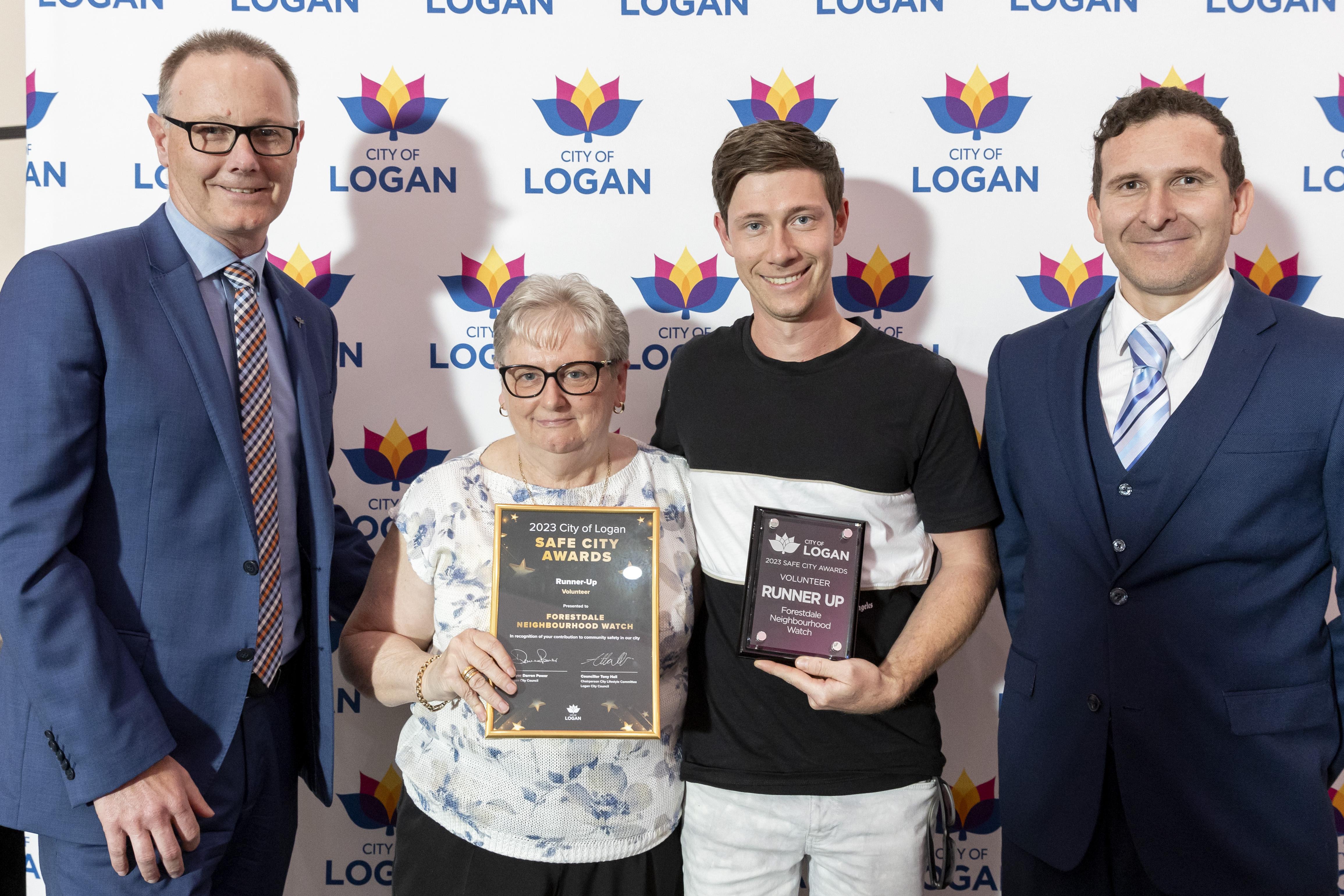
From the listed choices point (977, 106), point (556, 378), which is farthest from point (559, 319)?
point (977, 106)

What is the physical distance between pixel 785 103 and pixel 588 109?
23.9 inches

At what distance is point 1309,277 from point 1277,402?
4.35 feet

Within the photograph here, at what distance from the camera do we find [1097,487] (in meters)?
1.89

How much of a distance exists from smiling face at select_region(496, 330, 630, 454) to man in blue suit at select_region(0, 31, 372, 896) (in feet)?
1.64

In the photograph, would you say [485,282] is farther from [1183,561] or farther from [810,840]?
[1183,561]

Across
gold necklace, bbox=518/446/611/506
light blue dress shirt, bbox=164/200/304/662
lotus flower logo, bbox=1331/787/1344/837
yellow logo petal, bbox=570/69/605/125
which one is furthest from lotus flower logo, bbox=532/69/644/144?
lotus flower logo, bbox=1331/787/1344/837

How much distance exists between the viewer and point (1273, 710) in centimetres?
181

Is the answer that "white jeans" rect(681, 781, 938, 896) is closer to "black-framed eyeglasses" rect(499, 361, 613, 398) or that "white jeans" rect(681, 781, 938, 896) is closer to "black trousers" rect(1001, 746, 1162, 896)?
"black trousers" rect(1001, 746, 1162, 896)

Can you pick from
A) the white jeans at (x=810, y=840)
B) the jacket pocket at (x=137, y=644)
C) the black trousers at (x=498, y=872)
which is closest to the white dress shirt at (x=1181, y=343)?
the white jeans at (x=810, y=840)

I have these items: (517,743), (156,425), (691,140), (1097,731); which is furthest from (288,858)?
(691,140)

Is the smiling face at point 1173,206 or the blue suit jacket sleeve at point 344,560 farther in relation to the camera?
the blue suit jacket sleeve at point 344,560

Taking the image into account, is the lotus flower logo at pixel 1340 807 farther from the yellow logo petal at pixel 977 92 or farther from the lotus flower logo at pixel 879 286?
the yellow logo petal at pixel 977 92

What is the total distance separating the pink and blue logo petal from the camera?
2.76 meters

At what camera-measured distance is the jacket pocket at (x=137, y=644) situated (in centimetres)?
180
